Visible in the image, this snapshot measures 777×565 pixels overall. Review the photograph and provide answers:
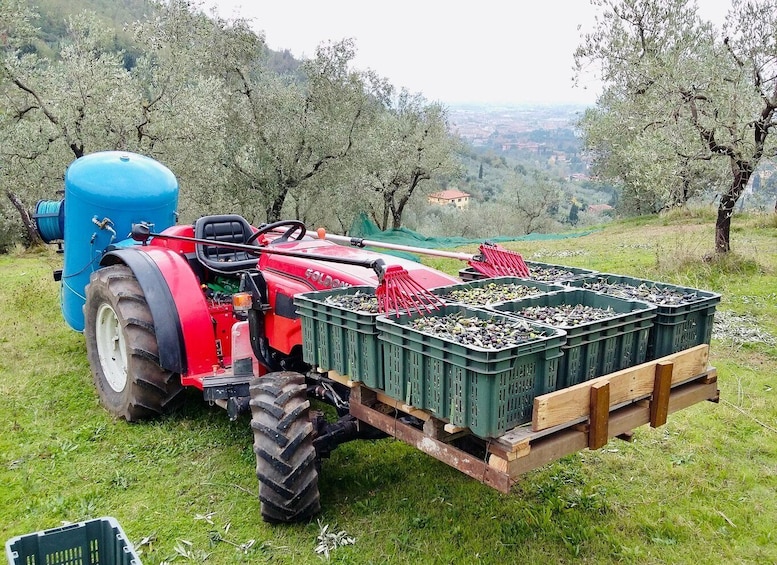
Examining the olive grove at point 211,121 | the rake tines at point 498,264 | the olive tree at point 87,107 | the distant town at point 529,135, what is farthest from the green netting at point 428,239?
the distant town at point 529,135

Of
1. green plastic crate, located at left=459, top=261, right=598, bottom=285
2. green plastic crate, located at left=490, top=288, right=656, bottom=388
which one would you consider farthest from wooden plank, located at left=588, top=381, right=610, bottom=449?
green plastic crate, located at left=459, top=261, right=598, bottom=285

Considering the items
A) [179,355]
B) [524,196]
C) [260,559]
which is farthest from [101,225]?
[524,196]

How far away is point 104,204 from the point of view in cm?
616

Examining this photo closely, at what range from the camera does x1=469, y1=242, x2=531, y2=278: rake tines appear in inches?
178

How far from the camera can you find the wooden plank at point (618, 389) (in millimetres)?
2818

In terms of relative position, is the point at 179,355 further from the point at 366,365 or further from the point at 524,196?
the point at 524,196

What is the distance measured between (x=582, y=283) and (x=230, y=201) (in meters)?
15.7

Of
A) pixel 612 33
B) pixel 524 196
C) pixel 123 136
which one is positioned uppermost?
pixel 612 33

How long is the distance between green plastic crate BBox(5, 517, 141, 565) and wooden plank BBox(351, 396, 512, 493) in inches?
51.2

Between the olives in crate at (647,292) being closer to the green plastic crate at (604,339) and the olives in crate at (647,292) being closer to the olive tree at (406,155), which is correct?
the green plastic crate at (604,339)

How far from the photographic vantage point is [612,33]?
44.9 ft

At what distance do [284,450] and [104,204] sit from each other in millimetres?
3771

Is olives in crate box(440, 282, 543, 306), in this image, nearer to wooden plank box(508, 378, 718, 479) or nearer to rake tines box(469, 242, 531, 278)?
rake tines box(469, 242, 531, 278)

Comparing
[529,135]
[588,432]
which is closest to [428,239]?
[588,432]
